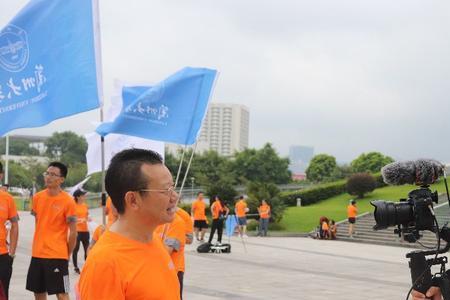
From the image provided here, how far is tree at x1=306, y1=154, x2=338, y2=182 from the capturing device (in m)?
66.6

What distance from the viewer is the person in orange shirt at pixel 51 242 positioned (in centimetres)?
610

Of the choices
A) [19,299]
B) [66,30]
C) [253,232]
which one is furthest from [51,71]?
[253,232]

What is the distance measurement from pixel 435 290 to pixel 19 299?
631 cm

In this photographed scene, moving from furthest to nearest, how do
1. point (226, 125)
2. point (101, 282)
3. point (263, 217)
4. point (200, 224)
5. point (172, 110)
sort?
point (226, 125) → point (263, 217) → point (200, 224) → point (172, 110) → point (101, 282)

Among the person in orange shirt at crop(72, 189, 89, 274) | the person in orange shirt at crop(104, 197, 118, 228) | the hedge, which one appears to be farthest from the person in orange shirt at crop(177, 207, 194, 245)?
the hedge

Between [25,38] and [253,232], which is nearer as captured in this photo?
[25,38]

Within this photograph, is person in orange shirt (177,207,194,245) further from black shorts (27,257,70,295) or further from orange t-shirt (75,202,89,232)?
orange t-shirt (75,202,89,232)

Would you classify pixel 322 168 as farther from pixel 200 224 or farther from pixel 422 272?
pixel 422 272

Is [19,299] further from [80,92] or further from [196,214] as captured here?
[196,214]

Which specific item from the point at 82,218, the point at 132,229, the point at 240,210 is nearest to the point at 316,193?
the point at 240,210

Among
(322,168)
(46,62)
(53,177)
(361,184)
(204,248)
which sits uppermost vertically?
(322,168)

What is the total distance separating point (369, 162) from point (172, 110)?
56.2 m

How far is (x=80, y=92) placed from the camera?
5656 millimetres

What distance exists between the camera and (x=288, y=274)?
11.9 metres
